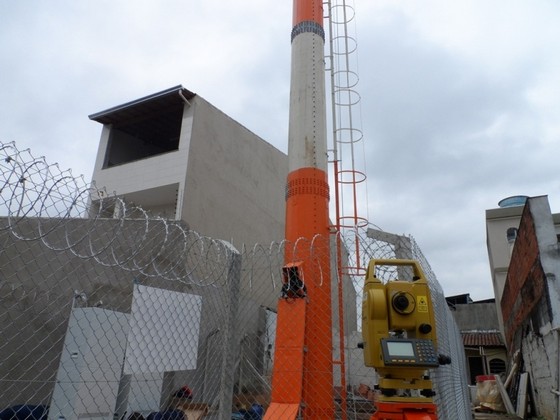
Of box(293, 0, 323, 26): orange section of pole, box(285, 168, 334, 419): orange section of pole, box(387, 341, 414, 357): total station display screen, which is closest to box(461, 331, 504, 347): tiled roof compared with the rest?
box(285, 168, 334, 419): orange section of pole

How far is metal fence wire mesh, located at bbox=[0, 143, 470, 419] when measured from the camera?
4.18 metres

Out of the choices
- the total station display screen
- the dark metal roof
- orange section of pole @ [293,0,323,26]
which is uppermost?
the dark metal roof

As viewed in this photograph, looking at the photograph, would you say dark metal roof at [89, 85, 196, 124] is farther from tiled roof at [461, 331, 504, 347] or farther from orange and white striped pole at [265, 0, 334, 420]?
tiled roof at [461, 331, 504, 347]

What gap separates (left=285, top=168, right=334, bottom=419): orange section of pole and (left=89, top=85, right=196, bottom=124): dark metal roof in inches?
343

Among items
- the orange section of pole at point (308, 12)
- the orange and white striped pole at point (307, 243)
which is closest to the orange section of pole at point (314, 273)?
the orange and white striped pole at point (307, 243)

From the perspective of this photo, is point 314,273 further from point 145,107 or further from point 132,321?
point 145,107

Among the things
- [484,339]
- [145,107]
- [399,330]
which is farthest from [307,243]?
[484,339]

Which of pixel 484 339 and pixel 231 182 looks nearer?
pixel 231 182

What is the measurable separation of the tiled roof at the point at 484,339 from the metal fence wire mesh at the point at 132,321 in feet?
54.0

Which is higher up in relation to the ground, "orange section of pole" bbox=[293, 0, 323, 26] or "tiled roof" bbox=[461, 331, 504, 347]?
"orange section of pole" bbox=[293, 0, 323, 26]

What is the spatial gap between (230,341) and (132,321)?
69.9 inches

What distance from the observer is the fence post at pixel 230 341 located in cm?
366

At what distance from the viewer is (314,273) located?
619cm

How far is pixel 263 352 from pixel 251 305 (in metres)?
1.33
